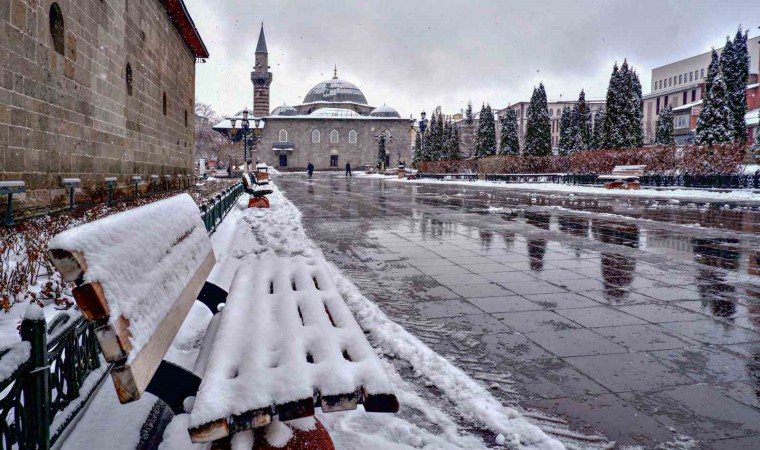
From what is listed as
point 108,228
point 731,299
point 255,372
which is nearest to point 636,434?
point 255,372

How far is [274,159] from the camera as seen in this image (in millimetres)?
80188

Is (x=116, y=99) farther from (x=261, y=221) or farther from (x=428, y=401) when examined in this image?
(x=428, y=401)

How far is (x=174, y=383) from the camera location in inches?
93.4

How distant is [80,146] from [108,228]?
419 inches

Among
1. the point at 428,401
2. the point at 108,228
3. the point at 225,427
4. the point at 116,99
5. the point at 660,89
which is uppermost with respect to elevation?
the point at 660,89

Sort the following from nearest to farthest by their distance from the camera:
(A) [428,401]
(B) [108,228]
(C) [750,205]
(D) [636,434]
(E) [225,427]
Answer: (E) [225,427] → (B) [108,228] → (D) [636,434] → (A) [428,401] → (C) [750,205]

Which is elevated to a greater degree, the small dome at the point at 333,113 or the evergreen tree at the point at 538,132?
the small dome at the point at 333,113

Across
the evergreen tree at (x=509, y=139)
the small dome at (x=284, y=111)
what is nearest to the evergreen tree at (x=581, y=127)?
the evergreen tree at (x=509, y=139)

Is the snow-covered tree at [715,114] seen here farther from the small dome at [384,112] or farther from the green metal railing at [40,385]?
the small dome at [384,112]

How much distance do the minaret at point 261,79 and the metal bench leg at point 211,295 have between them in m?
77.5

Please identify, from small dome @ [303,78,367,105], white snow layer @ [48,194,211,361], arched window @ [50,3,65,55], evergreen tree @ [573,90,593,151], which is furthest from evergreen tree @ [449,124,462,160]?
white snow layer @ [48,194,211,361]

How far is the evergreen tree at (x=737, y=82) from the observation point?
26.8 meters

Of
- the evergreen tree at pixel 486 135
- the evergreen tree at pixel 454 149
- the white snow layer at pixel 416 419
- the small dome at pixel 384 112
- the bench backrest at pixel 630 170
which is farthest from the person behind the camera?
the small dome at pixel 384 112

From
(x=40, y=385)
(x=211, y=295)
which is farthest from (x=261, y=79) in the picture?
(x=40, y=385)
